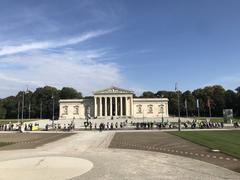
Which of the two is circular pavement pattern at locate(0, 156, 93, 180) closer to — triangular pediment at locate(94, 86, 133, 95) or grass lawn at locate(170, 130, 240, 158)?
grass lawn at locate(170, 130, 240, 158)

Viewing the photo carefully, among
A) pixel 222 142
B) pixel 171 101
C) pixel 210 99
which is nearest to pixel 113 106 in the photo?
pixel 171 101

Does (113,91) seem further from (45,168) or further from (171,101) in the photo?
(45,168)

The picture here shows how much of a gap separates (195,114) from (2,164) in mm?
136692

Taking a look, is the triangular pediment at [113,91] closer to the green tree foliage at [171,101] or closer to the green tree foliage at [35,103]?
the green tree foliage at [35,103]

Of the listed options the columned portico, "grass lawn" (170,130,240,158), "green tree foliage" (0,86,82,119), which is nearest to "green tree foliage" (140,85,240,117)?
the columned portico

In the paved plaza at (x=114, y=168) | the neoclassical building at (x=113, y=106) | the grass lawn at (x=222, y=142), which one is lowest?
the paved plaza at (x=114, y=168)

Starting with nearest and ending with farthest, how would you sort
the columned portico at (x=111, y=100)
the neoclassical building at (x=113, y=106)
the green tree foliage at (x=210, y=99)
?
1. the green tree foliage at (x=210, y=99)
2. the columned portico at (x=111, y=100)
3. the neoclassical building at (x=113, y=106)

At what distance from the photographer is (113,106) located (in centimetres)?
14525

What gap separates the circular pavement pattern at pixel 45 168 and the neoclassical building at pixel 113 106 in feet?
394

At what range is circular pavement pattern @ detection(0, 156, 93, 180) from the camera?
47.7ft

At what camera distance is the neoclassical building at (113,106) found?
142625mm

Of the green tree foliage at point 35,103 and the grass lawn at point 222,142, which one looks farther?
the green tree foliage at point 35,103

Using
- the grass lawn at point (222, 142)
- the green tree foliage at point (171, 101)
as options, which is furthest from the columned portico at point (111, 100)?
the grass lawn at point (222, 142)

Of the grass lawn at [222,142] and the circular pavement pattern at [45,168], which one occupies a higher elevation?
the grass lawn at [222,142]
